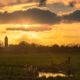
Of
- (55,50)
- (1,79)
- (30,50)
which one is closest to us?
(1,79)

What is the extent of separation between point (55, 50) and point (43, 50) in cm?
1113

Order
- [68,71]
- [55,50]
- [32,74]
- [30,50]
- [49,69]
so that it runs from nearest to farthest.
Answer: [32,74], [68,71], [49,69], [55,50], [30,50]

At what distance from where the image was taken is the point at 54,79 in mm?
24328

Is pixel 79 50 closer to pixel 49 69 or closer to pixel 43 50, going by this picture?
pixel 43 50

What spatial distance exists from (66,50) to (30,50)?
114 feet

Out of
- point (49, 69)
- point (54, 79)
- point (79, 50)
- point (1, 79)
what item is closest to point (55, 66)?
point (49, 69)

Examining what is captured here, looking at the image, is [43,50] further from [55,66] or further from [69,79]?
[69,79]

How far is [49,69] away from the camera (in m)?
37.9

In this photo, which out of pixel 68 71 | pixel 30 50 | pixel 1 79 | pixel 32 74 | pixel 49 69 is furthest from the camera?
pixel 30 50

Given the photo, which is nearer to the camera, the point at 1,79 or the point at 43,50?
the point at 1,79

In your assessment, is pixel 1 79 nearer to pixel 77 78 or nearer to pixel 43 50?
pixel 77 78

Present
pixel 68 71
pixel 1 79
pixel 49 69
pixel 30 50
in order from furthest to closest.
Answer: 1. pixel 30 50
2. pixel 49 69
3. pixel 68 71
4. pixel 1 79

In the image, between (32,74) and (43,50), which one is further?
(43,50)

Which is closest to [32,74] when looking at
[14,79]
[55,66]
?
[14,79]
